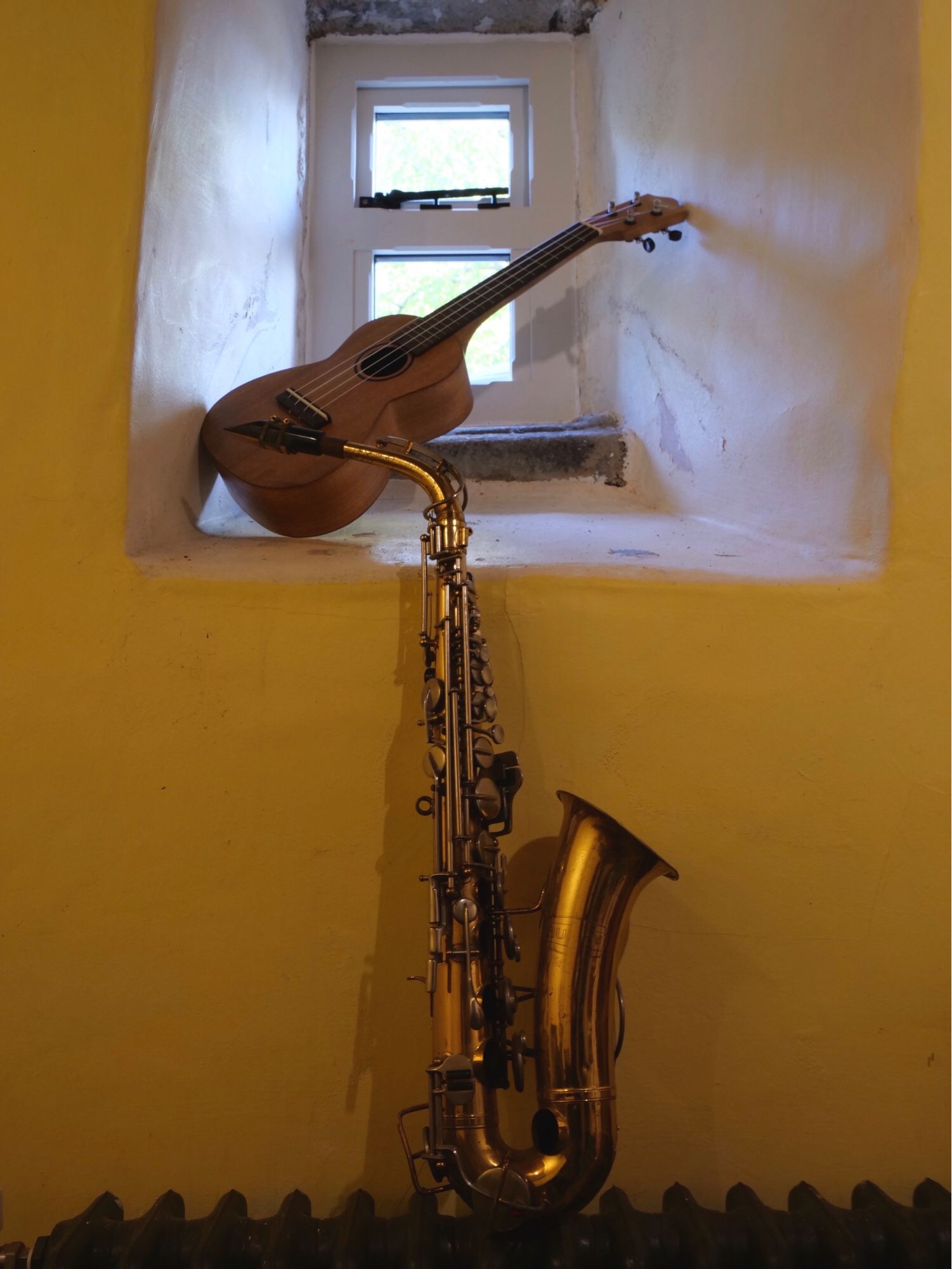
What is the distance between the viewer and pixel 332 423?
181cm

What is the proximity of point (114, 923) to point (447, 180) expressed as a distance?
237 centimetres

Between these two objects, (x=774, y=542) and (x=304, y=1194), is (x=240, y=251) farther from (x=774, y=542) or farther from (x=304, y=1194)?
(x=304, y=1194)

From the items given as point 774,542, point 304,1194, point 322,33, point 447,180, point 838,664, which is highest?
point 322,33

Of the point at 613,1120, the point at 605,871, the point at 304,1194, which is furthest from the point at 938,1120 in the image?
the point at 304,1194

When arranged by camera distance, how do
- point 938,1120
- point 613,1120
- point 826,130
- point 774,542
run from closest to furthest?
point 613,1120 → point 938,1120 → point 826,130 → point 774,542

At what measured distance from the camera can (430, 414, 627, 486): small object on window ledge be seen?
2.56 meters

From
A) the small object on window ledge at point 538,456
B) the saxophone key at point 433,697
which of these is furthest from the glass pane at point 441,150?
the saxophone key at point 433,697

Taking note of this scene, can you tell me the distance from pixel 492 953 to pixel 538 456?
152 cm

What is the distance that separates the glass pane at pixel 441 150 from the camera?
2.91 m

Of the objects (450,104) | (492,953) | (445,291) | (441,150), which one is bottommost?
(492,953)

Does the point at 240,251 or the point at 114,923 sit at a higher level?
the point at 240,251

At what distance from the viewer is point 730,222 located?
2061 mm

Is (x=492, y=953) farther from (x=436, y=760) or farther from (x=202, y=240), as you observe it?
(x=202, y=240)

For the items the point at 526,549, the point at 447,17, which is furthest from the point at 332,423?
the point at 447,17
